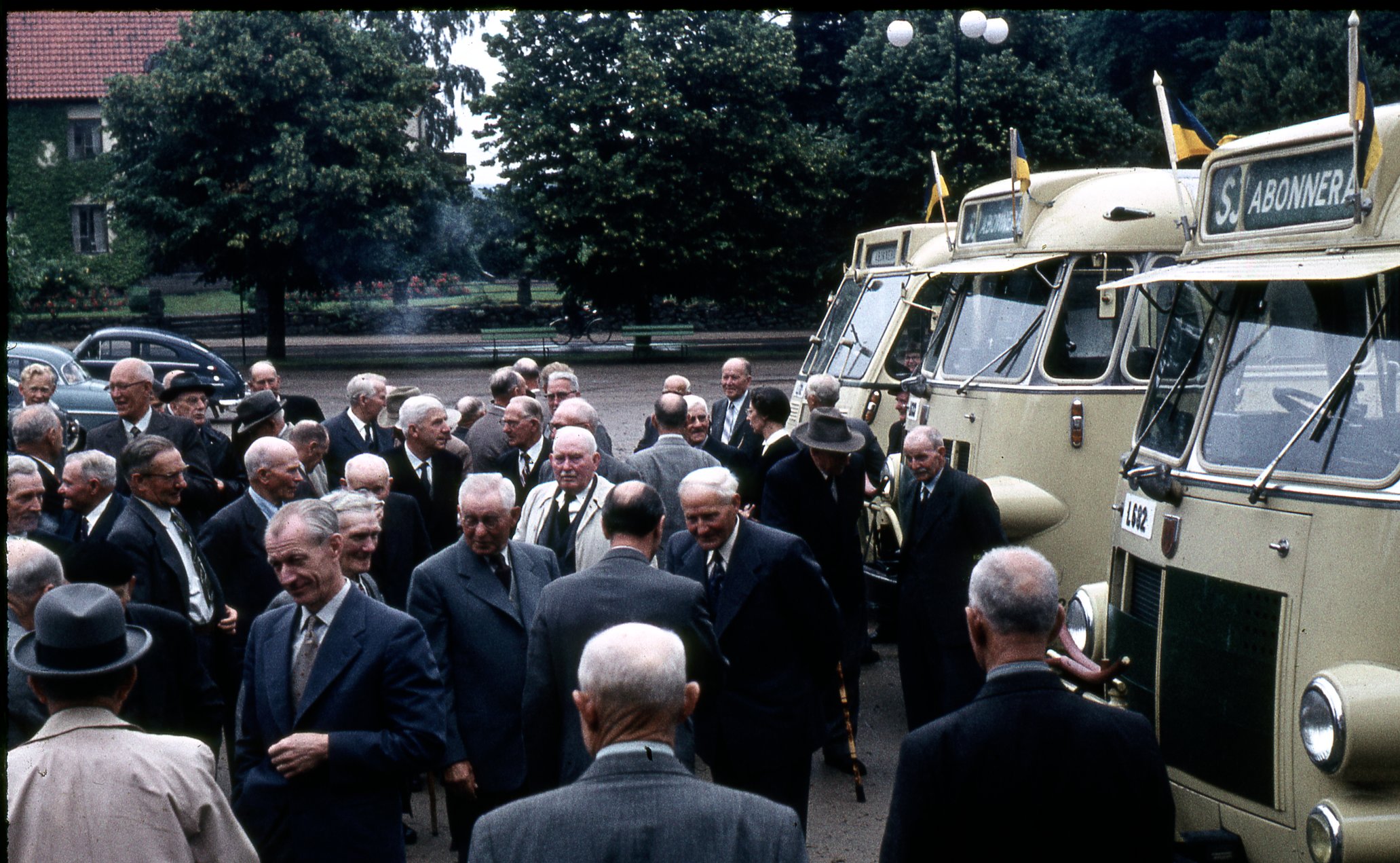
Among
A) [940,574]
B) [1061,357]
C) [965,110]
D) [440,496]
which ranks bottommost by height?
[940,574]

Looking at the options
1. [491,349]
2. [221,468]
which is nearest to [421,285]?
[491,349]

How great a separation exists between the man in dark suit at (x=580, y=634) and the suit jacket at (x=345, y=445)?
4440 mm

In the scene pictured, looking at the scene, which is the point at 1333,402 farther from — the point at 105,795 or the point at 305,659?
the point at 105,795

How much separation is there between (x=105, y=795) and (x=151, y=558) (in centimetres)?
280

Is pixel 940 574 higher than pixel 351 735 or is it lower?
lower

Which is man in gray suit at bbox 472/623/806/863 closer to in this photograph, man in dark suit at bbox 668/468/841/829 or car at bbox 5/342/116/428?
man in dark suit at bbox 668/468/841/829

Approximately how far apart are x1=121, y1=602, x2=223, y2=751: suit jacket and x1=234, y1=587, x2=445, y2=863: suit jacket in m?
0.57

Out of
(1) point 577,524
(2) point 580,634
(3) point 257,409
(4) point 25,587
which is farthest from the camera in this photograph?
(3) point 257,409

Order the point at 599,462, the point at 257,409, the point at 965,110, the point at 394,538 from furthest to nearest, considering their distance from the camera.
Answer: the point at 965,110
the point at 257,409
the point at 599,462
the point at 394,538

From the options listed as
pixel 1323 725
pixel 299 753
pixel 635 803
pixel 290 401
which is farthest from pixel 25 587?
pixel 290 401

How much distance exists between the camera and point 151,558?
20.1 ft

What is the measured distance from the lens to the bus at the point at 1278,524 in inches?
185

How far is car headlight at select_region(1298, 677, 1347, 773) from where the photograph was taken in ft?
14.6


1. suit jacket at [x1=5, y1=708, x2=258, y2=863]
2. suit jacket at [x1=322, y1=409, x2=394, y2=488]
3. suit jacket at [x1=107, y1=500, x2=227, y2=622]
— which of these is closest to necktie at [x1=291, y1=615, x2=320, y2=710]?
suit jacket at [x1=5, y1=708, x2=258, y2=863]
